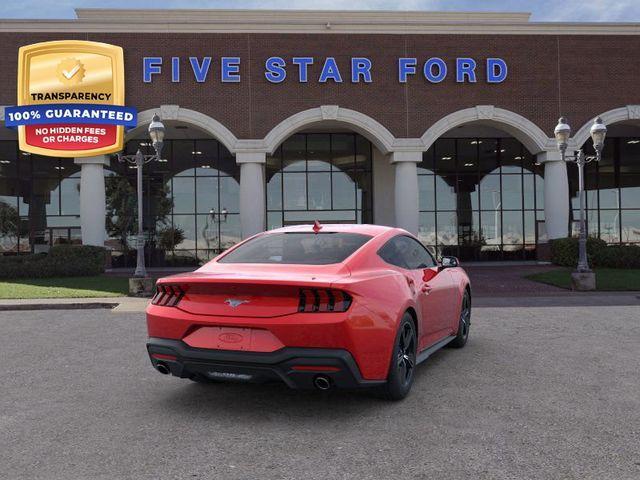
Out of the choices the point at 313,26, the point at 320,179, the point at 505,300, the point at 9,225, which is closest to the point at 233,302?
the point at 505,300

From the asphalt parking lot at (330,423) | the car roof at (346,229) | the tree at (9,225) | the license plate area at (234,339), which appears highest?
the tree at (9,225)

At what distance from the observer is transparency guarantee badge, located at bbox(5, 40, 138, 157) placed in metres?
22.0

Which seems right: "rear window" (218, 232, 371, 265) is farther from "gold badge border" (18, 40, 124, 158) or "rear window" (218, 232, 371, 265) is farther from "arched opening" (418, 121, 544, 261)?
"arched opening" (418, 121, 544, 261)

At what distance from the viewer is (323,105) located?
23.1 m

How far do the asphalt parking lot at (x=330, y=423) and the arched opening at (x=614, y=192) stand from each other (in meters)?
26.6

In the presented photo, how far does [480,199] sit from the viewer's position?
97.0ft

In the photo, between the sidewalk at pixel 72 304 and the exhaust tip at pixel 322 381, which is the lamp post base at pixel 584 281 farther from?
the exhaust tip at pixel 322 381

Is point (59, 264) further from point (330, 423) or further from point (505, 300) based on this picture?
point (330, 423)

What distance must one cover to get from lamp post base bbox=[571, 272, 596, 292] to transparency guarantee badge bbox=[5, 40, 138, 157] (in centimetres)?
1724

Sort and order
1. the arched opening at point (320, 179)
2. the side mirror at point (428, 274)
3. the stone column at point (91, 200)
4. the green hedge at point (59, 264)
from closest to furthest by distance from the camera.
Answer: the side mirror at point (428, 274) < the green hedge at point (59, 264) < the stone column at point (91, 200) < the arched opening at point (320, 179)

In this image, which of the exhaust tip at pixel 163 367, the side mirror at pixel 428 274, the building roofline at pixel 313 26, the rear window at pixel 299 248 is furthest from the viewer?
the building roofline at pixel 313 26

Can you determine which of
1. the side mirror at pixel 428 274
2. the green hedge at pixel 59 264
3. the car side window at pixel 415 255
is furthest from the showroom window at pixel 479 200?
the side mirror at pixel 428 274

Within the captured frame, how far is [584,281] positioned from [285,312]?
43.4 ft

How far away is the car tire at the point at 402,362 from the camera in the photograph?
182 inches
